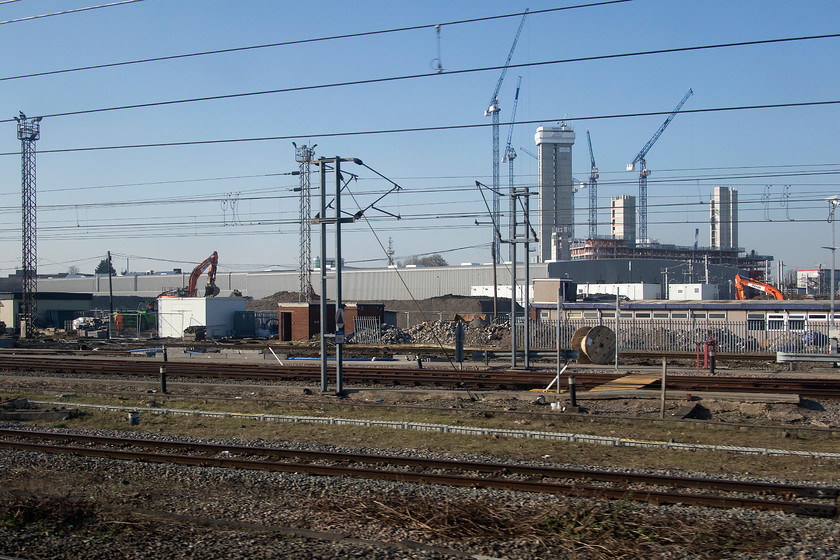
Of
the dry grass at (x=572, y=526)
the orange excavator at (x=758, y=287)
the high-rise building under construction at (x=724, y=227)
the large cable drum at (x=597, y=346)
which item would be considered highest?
the high-rise building under construction at (x=724, y=227)

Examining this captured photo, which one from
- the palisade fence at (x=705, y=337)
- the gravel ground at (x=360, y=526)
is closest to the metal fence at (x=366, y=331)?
the palisade fence at (x=705, y=337)

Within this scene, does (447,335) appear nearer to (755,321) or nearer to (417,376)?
(755,321)

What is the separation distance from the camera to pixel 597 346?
89.0 feet

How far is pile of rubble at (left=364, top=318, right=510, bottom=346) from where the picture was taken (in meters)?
41.0

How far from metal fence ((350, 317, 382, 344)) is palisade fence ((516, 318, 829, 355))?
9216 millimetres

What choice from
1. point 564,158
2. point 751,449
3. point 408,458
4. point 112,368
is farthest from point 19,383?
point 564,158

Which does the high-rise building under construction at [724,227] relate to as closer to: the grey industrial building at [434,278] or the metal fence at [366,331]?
the grey industrial building at [434,278]

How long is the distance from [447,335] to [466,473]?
32388mm

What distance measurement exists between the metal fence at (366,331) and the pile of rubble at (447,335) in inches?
15.9

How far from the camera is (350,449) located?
12000mm

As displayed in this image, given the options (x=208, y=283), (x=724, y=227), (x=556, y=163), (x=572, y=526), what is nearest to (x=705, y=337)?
(x=572, y=526)

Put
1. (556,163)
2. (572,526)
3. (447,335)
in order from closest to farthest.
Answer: (572,526)
(447,335)
(556,163)

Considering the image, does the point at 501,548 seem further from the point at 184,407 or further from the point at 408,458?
the point at 184,407

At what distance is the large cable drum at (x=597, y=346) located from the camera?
27.0 metres
